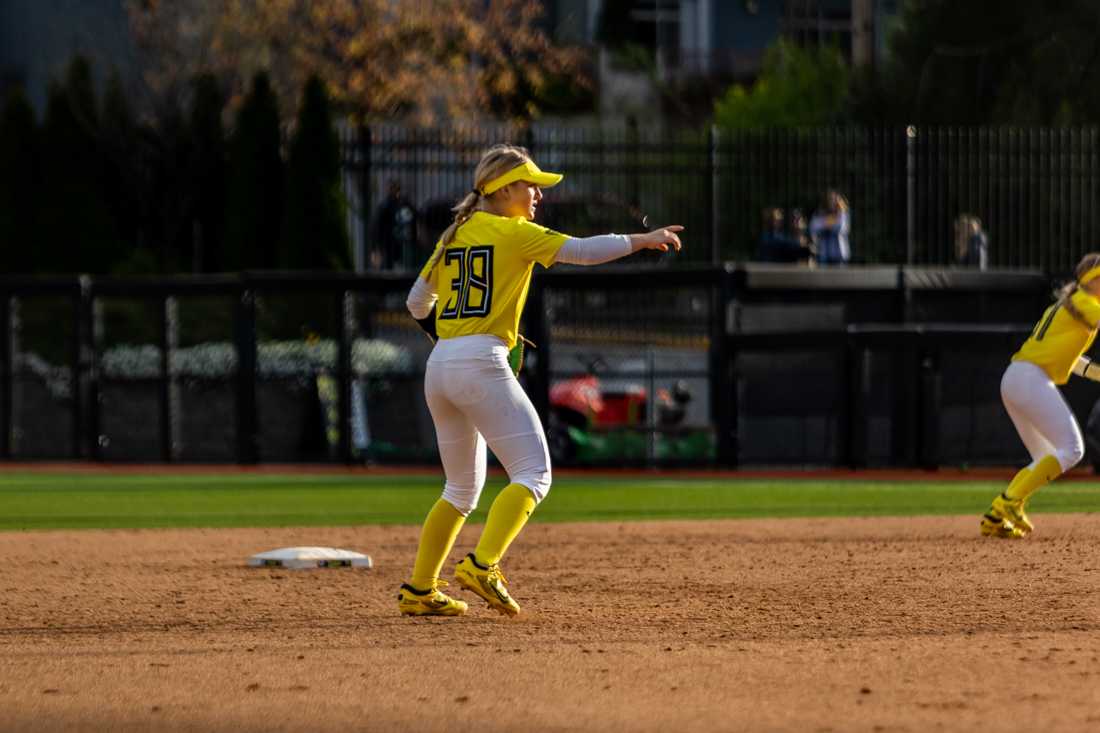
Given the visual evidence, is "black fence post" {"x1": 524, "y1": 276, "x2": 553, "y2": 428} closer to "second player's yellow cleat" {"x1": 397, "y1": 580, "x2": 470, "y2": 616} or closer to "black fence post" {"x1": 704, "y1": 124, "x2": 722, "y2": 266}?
"black fence post" {"x1": 704, "y1": 124, "x2": 722, "y2": 266}

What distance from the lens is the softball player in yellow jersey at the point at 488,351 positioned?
27.8ft

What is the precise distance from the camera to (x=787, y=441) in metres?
20.3

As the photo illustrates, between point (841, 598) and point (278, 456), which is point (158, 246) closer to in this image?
point (278, 456)

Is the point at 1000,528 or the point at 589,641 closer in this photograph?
the point at 589,641

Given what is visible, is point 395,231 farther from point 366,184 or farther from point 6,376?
point 6,376

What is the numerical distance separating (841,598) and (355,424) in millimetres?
12440

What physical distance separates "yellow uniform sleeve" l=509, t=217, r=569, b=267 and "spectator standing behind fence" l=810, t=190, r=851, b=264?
1457 cm

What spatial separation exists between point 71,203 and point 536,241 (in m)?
20.5

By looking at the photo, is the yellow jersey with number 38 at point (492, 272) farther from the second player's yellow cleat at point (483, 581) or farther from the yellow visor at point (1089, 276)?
the yellow visor at point (1089, 276)

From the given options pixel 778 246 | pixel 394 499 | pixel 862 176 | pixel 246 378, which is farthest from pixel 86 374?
pixel 862 176

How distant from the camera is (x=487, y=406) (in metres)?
8.46

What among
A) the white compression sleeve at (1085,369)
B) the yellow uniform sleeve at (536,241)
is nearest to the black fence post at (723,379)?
the white compression sleeve at (1085,369)

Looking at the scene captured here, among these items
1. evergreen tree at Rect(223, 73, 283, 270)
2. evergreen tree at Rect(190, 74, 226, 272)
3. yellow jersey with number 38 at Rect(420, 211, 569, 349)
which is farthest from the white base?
evergreen tree at Rect(190, 74, 226, 272)

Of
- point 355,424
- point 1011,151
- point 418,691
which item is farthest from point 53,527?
point 1011,151
